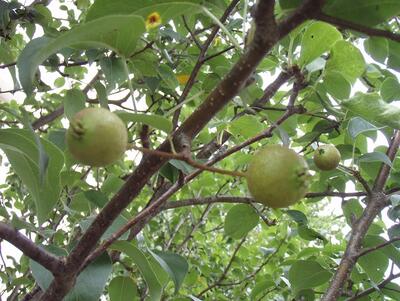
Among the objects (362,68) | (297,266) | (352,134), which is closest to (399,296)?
(297,266)

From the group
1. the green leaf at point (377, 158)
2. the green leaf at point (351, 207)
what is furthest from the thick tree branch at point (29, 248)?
the green leaf at point (351, 207)

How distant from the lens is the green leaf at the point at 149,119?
770mm

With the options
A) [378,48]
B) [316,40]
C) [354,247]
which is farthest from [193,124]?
[354,247]

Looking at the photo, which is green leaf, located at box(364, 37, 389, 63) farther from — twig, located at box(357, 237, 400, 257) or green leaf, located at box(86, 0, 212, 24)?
green leaf, located at box(86, 0, 212, 24)

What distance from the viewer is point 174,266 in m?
1.21

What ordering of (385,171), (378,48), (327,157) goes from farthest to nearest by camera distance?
(385,171), (378,48), (327,157)

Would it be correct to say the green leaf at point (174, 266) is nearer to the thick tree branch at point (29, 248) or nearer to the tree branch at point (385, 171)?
the thick tree branch at point (29, 248)

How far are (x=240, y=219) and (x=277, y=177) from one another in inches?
40.6

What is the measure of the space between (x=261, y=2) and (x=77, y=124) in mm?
292

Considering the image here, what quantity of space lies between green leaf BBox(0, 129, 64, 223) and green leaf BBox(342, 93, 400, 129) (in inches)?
24.0

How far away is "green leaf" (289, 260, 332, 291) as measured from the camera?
5.47ft

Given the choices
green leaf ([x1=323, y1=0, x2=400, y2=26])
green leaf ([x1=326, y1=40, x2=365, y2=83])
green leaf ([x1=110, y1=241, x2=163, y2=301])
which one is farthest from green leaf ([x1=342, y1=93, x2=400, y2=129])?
green leaf ([x1=110, y1=241, x2=163, y2=301])

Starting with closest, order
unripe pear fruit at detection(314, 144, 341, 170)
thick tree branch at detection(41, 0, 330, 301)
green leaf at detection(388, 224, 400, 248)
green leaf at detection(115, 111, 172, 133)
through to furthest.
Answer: thick tree branch at detection(41, 0, 330, 301), green leaf at detection(115, 111, 172, 133), unripe pear fruit at detection(314, 144, 341, 170), green leaf at detection(388, 224, 400, 248)

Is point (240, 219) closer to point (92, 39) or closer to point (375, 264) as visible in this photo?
point (375, 264)
